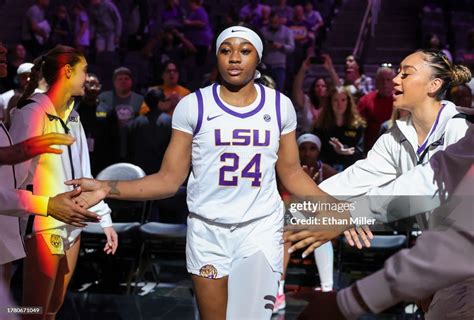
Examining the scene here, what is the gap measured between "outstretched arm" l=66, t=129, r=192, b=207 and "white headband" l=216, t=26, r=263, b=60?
1.81 feet

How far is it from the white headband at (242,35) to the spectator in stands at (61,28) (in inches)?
339

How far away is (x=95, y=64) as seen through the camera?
40.9 feet

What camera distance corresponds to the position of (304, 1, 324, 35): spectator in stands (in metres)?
13.1

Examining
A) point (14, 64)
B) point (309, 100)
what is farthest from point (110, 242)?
point (14, 64)

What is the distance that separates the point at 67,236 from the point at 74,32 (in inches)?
323

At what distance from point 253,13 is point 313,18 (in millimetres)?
1171

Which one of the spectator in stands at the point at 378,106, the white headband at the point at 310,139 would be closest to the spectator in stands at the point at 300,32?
the spectator in stands at the point at 378,106

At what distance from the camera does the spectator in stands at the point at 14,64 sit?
35.2 feet

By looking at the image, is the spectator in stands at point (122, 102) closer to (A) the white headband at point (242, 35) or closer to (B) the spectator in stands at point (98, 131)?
(B) the spectator in stands at point (98, 131)

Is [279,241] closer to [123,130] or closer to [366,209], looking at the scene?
[366,209]

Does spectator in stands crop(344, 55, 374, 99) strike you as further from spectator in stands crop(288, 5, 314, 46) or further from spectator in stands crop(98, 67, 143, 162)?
spectator in stands crop(288, 5, 314, 46)

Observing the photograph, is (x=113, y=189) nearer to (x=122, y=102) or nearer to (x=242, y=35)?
(x=242, y=35)

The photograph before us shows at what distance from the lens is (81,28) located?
42.1 feet

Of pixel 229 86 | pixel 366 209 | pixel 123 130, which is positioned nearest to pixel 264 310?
pixel 366 209
